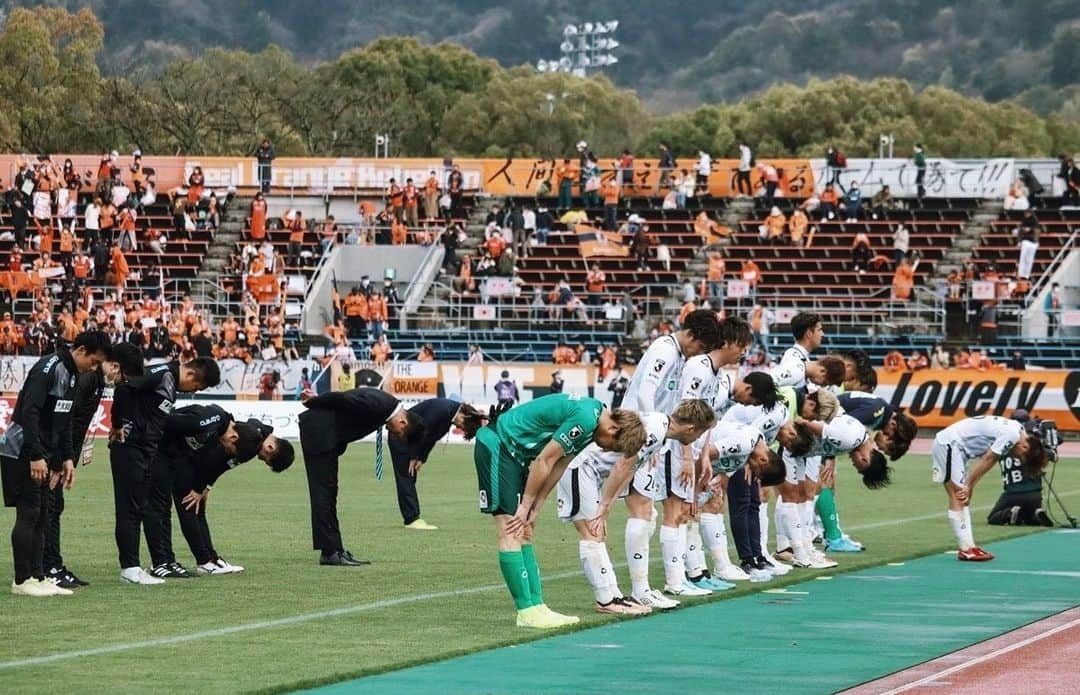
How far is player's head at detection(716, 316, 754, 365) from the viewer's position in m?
14.6

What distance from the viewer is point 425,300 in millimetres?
53125

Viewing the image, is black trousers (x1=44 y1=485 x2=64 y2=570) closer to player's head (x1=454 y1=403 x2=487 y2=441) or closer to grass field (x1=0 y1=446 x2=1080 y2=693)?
grass field (x1=0 y1=446 x2=1080 y2=693)

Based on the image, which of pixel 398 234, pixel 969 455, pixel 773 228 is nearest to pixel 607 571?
pixel 969 455

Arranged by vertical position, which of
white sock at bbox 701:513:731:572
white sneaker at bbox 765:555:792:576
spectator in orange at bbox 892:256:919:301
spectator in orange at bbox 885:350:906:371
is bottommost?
white sneaker at bbox 765:555:792:576

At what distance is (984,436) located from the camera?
18.0 m

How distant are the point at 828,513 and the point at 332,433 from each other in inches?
192

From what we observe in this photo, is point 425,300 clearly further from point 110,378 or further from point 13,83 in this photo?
point 13,83

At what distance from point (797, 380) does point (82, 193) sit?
45.0 metres

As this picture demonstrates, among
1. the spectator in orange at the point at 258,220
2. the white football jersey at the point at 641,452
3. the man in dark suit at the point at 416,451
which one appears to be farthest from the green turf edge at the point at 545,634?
the spectator in orange at the point at 258,220

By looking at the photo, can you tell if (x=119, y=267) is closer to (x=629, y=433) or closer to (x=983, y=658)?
(x=629, y=433)

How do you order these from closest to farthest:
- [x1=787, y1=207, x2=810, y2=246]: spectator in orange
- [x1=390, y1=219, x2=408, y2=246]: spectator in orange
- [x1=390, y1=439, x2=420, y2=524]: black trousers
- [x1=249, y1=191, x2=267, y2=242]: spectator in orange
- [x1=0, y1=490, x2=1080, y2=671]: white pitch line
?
[x1=0, y1=490, x2=1080, y2=671]: white pitch line, [x1=390, y1=439, x2=420, y2=524]: black trousers, [x1=787, y1=207, x2=810, y2=246]: spectator in orange, [x1=390, y1=219, x2=408, y2=246]: spectator in orange, [x1=249, y1=191, x2=267, y2=242]: spectator in orange

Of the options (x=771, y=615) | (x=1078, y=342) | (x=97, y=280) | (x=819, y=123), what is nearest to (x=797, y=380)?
(x=771, y=615)

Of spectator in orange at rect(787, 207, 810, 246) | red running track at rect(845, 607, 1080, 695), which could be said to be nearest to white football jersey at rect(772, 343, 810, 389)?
red running track at rect(845, 607, 1080, 695)

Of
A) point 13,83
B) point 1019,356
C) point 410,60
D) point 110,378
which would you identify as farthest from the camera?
point 410,60
